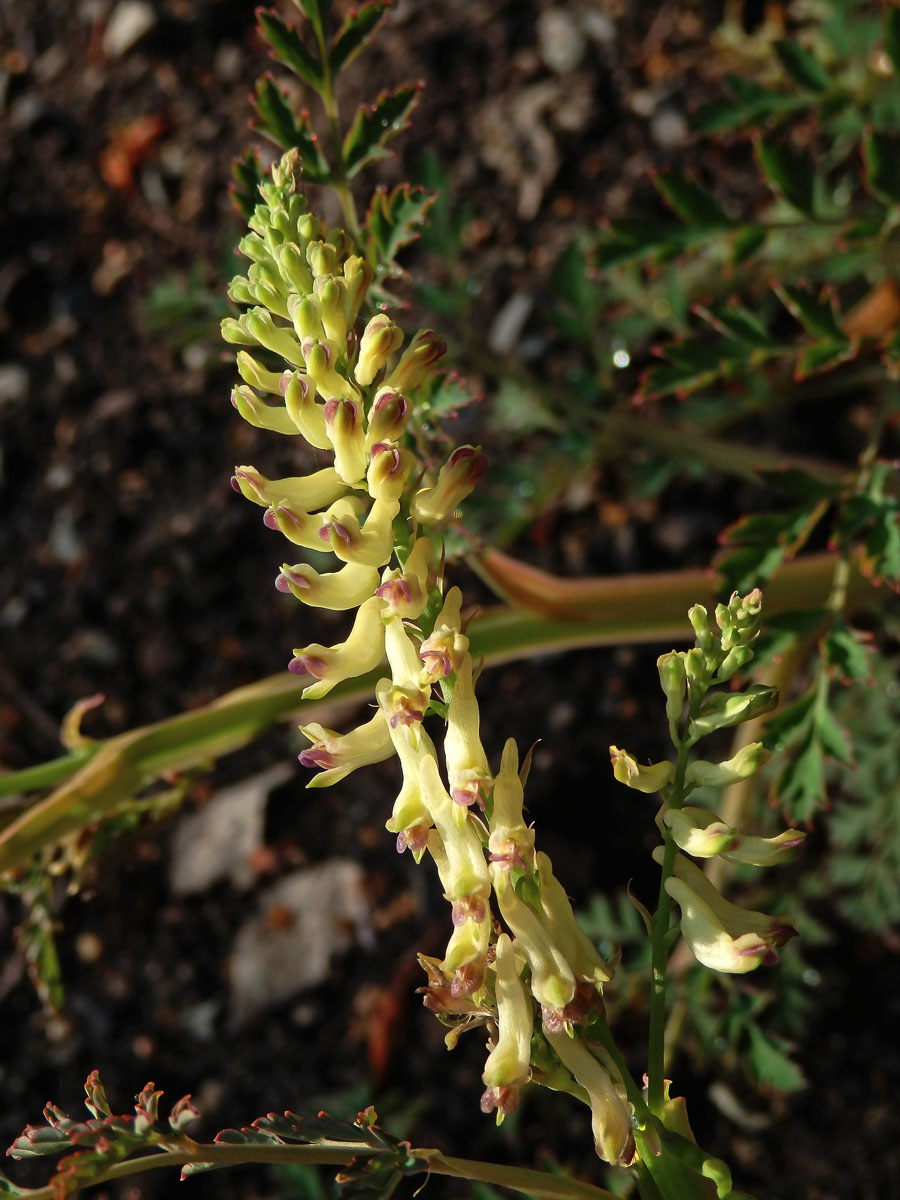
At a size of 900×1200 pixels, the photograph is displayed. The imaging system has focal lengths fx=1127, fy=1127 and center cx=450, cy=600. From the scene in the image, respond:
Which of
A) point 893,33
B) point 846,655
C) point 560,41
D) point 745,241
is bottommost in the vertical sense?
point 846,655

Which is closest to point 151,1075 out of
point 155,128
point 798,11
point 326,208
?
point 326,208

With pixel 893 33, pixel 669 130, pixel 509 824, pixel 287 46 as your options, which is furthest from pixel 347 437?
pixel 669 130

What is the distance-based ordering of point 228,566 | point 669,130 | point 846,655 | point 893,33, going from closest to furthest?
1. point 846,655
2. point 893,33
3. point 228,566
4. point 669,130

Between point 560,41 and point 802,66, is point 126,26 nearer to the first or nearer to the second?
point 560,41

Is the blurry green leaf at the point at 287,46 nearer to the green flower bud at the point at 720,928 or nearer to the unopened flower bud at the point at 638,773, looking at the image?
the unopened flower bud at the point at 638,773

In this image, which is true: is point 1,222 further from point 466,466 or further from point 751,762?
point 751,762

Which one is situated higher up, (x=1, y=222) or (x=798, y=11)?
(x=1, y=222)
